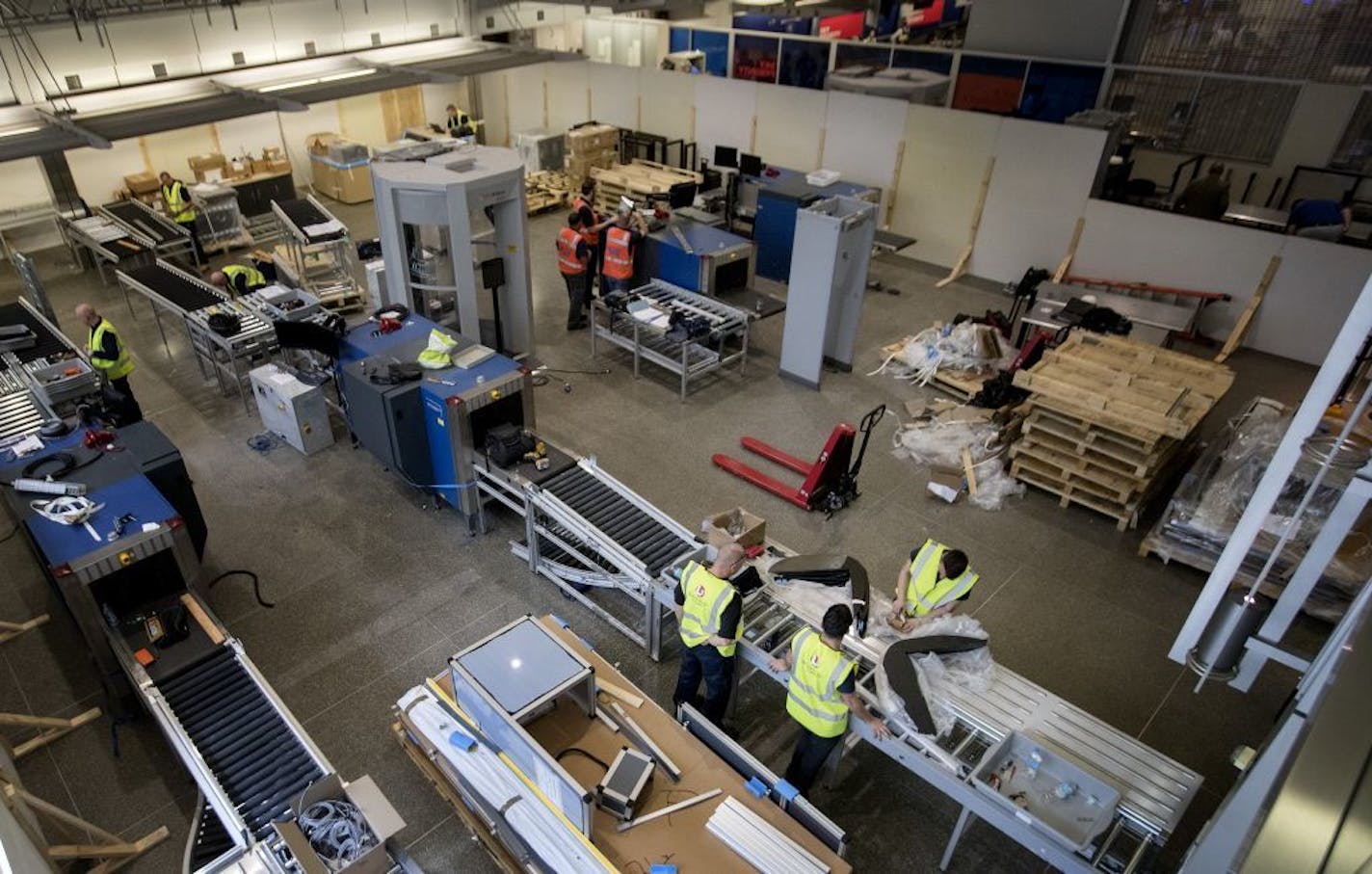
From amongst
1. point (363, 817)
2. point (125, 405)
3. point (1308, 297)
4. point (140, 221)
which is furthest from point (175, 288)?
point (1308, 297)

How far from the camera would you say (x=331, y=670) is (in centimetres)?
609

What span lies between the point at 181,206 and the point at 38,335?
494 cm

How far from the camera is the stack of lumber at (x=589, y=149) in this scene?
1529 centimetres

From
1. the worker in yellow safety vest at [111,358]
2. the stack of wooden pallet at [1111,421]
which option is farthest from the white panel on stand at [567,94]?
the stack of wooden pallet at [1111,421]

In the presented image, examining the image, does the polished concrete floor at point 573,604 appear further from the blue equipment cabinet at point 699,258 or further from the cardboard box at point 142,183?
the cardboard box at point 142,183

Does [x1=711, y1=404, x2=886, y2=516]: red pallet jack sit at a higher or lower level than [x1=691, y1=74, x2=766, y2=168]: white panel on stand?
lower

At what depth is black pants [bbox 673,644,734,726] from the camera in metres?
5.16

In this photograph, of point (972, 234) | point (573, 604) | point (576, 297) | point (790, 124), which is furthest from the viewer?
point (790, 124)

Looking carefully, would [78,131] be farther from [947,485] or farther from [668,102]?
[668,102]

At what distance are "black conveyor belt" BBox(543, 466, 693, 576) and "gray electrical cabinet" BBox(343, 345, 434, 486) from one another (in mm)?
1288


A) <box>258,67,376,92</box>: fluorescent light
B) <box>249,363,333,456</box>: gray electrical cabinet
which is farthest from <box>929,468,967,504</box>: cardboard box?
<box>258,67,376,92</box>: fluorescent light

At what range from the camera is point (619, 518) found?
6559mm

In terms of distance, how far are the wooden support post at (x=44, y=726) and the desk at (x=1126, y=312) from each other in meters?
10.2

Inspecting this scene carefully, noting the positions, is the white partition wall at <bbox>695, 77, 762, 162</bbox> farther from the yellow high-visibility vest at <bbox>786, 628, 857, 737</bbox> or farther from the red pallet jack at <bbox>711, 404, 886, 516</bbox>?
the yellow high-visibility vest at <bbox>786, 628, 857, 737</bbox>
